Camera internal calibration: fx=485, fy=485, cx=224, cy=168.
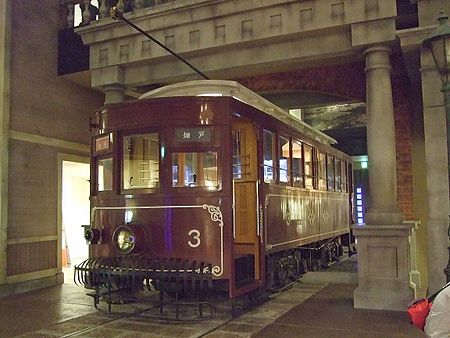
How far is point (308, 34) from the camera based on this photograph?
7582 millimetres

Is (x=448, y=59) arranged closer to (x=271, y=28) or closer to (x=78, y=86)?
(x=271, y=28)

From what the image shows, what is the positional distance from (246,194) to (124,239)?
1870mm

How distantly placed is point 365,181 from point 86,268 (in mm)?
13542

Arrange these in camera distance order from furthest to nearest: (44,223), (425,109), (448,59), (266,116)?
(44,223), (266,116), (425,109), (448,59)

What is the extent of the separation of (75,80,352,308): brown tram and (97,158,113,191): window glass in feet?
0.05

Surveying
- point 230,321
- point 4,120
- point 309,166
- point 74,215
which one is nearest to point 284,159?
point 309,166

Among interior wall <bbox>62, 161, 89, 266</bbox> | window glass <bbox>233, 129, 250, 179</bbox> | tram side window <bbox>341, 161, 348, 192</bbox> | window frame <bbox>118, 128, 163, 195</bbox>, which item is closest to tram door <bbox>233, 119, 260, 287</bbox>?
window glass <bbox>233, 129, 250, 179</bbox>

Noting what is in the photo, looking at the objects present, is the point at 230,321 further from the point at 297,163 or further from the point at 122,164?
Result: the point at 297,163

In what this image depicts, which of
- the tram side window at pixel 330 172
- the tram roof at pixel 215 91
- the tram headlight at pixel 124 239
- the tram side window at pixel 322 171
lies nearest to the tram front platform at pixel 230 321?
the tram headlight at pixel 124 239

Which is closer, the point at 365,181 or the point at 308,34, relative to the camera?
the point at 308,34

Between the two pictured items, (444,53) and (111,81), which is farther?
(111,81)

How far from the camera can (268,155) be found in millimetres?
7137

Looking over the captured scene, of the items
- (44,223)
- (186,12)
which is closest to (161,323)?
(44,223)

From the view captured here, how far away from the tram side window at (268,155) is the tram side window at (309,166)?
1664 millimetres
